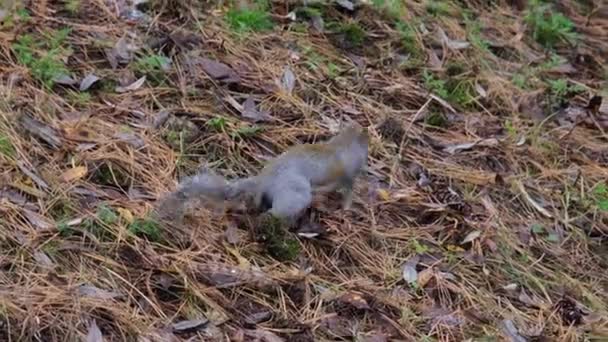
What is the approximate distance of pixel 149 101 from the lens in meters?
3.59

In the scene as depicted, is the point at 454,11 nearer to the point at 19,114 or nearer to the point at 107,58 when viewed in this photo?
the point at 107,58

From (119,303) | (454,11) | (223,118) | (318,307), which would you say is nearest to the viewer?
(119,303)

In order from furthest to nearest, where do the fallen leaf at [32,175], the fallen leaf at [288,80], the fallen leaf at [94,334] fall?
the fallen leaf at [288,80], the fallen leaf at [32,175], the fallen leaf at [94,334]

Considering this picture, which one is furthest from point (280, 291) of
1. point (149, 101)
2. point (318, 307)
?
point (149, 101)

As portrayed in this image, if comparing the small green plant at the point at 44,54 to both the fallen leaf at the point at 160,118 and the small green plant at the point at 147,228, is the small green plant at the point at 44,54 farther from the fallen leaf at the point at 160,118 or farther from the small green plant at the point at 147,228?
the small green plant at the point at 147,228

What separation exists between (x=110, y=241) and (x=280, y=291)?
1.64 feet

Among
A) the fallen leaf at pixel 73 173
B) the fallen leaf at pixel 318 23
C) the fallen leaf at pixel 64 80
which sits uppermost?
the fallen leaf at pixel 64 80

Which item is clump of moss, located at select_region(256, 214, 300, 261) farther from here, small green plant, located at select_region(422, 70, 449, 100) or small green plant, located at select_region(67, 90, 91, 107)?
small green plant, located at select_region(422, 70, 449, 100)

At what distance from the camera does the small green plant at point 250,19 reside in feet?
13.3

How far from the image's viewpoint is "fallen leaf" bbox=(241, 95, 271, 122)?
3637 millimetres

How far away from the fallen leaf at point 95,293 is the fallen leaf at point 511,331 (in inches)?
44.1

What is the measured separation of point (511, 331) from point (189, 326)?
954 mm

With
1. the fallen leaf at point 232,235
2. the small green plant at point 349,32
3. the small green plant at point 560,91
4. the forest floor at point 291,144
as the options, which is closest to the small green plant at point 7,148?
the forest floor at point 291,144

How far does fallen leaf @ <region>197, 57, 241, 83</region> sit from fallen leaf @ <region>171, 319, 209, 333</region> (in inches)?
47.6
